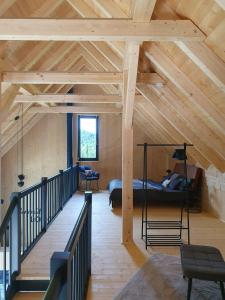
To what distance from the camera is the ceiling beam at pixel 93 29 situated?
267cm

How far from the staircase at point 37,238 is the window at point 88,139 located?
2.93 m

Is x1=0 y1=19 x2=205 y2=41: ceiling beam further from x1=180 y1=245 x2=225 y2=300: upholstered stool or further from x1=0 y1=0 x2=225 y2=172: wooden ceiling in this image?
x1=180 y1=245 x2=225 y2=300: upholstered stool

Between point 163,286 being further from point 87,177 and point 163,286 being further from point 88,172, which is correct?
point 88,172

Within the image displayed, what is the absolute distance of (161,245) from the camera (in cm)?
442

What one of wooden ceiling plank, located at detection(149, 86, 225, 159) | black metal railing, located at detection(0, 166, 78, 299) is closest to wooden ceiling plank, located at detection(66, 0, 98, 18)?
wooden ceiling plank, located at detection(149, 86, 225, 159)

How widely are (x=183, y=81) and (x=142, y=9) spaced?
1475mm

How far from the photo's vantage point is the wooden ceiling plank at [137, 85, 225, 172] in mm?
5082

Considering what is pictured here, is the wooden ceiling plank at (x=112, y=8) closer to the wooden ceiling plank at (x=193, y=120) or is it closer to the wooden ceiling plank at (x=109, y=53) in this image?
the wooden ceiling plank at (x=193, y=120)

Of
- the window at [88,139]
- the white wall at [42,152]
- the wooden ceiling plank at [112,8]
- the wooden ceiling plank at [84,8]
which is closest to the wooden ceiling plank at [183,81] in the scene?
the wooden ceiling plank at [112,8]

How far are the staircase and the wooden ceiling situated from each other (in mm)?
1775

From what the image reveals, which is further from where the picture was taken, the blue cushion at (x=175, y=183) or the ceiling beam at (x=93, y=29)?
the blue cushion at (x=175, y=183)

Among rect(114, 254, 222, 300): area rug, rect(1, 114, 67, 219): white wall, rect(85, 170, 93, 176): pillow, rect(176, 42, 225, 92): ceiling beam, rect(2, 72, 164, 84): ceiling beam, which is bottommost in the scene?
rect(114, 254, 222, 300): area rug

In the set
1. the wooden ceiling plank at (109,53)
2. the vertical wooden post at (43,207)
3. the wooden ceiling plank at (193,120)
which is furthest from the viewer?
the wooden ceiling plank at (109,53)

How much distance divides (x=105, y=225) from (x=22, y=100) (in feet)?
10.4
